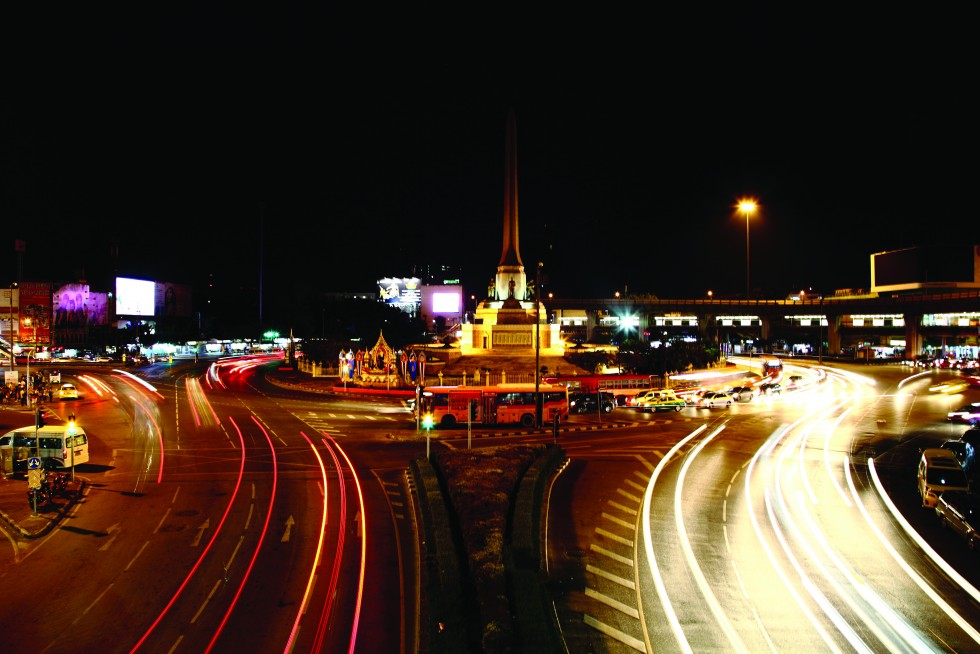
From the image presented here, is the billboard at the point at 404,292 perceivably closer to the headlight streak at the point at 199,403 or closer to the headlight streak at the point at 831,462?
the headlight streak at the point at 199,403

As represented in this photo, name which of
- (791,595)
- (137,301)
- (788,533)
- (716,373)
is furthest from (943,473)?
(137,301)

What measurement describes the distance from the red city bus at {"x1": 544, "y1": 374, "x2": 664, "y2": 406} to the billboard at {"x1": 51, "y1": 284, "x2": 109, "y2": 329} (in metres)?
68.1

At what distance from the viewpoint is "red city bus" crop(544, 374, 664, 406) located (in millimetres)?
35875

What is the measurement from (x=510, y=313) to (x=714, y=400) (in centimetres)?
2365

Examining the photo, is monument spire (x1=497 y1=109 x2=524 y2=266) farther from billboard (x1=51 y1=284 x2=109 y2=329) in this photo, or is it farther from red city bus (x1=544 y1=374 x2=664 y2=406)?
billboard (x1=51 y1=284 x2=109 y2=329)

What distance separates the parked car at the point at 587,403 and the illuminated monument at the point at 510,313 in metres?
18.1

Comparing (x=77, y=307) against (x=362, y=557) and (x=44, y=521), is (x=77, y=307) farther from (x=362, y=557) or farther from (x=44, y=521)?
(x=362, y=557)

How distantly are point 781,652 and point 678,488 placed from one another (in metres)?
9.08

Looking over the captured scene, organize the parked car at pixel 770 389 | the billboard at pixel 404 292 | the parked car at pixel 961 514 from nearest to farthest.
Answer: the parked car at pixel 961 514 < the parked car at pixel 770 389 < the billboard at pixel 404 292

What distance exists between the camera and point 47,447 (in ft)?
65.8

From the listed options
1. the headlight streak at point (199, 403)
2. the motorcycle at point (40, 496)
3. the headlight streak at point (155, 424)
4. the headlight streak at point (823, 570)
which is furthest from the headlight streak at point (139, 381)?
the headlight streak at point (823, 570)

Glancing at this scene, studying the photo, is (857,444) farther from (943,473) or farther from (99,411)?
(99,411)

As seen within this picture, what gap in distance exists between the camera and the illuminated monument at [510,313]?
5528cm

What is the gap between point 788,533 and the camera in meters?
14.3
